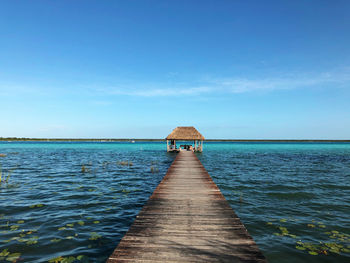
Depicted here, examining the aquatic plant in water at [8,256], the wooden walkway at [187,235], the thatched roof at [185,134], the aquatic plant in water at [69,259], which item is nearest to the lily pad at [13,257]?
the aquatic plant in water at [8,256]

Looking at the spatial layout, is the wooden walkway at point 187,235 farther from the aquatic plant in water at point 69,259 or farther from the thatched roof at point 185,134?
the thatched roof at point 185,134

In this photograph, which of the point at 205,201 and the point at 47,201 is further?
the point at 47,201

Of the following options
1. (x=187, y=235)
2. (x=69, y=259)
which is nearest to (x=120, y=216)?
(x=69, y=259)

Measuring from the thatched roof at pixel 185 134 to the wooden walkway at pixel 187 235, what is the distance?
1004 inches

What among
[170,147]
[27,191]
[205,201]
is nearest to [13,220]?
[27,191]

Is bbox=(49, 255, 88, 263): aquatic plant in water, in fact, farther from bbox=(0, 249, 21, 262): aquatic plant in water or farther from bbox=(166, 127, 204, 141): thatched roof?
bbox=(166, 127, 204, 141): thatched roof

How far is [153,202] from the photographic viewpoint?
7086mm

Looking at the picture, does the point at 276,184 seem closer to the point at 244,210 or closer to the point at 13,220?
the point at 244,210

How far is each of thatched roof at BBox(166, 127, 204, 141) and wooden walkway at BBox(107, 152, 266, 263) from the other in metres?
25.5

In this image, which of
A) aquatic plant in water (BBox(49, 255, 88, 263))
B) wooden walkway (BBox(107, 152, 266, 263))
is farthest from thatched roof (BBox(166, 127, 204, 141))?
aquatic plant in water (BBox(49, 255, 88, 263))

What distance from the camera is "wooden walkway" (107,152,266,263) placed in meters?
3.69

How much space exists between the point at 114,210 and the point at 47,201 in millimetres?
3812

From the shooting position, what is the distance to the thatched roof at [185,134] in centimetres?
3291

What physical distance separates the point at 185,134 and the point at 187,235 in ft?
96.0
